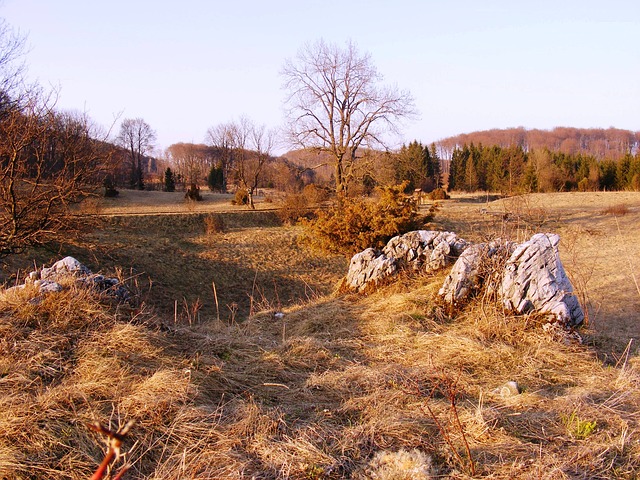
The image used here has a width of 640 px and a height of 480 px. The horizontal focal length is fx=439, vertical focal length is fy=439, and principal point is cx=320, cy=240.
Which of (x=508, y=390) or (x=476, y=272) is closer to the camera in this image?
(x=508, y=390)

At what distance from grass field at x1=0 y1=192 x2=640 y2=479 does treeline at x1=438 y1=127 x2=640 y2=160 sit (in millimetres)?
84281

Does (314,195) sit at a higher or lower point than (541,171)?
lower

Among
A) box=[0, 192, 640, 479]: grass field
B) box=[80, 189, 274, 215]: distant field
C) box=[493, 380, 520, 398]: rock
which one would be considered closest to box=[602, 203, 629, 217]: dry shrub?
box=[80, 189, 274, 215]: distant field

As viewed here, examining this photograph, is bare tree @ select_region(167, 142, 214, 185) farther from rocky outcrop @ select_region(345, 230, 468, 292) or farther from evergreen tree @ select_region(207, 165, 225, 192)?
rocky outcrop @ select_region(345, 230, 468, 292)

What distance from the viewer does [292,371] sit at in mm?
3674

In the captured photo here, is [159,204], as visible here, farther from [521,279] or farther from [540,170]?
[540,170]

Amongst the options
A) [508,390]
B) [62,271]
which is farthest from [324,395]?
[62,271]

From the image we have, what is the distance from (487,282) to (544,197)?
27683 mm

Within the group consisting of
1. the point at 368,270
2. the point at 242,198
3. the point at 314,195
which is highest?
the point at 314,195

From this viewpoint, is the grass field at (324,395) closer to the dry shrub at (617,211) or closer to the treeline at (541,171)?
the dry shrub at (617,211)

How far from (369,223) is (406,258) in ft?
14.1

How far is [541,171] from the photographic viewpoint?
36.6m

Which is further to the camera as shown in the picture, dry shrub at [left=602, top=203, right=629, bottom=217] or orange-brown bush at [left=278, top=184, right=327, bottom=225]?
orange-brown bush at [left=278, top=184, right=327, bottom=225]

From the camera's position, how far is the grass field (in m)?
2.28
